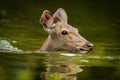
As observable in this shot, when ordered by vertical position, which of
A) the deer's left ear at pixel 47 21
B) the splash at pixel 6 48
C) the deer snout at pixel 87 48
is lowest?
the deer snout at pixel 87 48

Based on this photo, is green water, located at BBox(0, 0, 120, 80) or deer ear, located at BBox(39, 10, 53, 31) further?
deer ear, located at BBox(39, 10, 53, 31)

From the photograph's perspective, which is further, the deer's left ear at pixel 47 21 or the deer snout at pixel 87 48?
the deer's left ear at pixel 47 21

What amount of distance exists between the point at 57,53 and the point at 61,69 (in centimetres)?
245

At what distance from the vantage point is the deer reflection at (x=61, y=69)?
11.1 metres

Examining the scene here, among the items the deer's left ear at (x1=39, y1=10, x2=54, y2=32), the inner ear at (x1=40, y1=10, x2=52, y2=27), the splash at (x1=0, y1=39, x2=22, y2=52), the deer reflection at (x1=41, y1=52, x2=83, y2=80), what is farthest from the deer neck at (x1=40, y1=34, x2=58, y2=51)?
the splash at (x1=0, y1=39, x2=22, y2=52)

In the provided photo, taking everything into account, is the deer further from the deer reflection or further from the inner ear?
the deer reflection

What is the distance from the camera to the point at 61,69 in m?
12.4

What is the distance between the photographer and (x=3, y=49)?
15.7 meters

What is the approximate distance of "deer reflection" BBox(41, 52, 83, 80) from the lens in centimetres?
1108

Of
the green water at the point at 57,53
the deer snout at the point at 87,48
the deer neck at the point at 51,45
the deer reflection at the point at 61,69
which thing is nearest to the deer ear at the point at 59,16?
the deer neck at the point at 51,45

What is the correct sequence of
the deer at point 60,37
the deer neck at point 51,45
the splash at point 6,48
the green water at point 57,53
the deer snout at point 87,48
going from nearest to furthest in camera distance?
the green water at point 57,53 < the deer snout at point 87,48 < the deer at point 60,37 < the deer neck at point 51,45 < the splash at point 6,48

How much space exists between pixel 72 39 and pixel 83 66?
75.0 inches

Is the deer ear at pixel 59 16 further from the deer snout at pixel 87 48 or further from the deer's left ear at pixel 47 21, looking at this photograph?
the deer snout at pixel 87 48

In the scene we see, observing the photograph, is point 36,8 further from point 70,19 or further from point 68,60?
point 68,60
